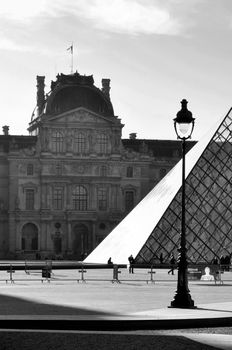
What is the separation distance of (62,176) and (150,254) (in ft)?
134

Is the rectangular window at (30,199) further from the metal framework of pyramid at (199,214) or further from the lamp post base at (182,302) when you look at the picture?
the lamp post base at (182,302)

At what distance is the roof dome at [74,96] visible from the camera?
280ft

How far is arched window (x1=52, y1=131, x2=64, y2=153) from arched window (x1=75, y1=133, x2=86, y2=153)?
4.27 feet

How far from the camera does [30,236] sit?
8538cm

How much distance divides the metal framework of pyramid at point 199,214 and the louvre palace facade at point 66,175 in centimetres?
3658

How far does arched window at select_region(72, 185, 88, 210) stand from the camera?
86625 millimetres

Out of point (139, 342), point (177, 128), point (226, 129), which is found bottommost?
point (139, 342)

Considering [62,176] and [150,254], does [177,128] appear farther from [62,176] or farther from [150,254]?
[62,176]

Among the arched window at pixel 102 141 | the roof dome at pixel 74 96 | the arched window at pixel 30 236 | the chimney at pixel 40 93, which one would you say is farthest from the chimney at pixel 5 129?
the arched window at pixel 30 236

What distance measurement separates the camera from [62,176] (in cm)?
8600

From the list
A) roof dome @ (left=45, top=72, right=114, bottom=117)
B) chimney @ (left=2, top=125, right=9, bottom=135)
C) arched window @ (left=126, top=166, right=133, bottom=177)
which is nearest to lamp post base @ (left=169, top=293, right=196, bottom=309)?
roof dome @ (left=45, top=72, right=114, bottom=117)

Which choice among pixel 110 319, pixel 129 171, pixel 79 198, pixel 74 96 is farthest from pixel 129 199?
pixel 110 319

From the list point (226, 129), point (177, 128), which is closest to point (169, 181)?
point (226, 129)

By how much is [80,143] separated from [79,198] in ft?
15.8
